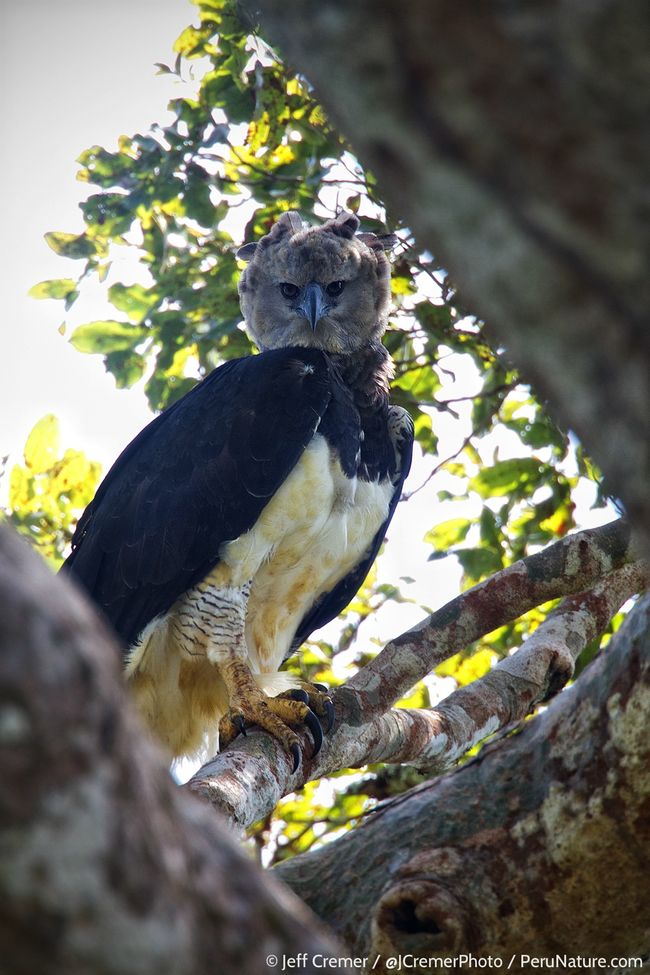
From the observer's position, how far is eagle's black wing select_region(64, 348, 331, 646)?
4.32 m

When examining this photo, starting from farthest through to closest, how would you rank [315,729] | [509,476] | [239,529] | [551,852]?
[509,476] < [239,529] < [315,729] < [551,852]

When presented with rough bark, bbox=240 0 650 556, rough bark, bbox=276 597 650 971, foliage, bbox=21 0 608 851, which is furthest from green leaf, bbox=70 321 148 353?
rough bark, bbox=240 0 650 556

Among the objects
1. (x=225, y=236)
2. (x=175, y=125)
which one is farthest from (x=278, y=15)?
(x=225, y=236)

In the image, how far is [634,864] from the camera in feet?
6.60

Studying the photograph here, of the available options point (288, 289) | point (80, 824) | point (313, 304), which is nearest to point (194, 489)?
point (313, 304)

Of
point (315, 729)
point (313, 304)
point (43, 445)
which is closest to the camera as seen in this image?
point (315, 729)

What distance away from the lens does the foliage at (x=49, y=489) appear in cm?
503

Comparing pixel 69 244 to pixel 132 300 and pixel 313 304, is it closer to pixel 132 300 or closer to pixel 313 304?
pixel 132 300

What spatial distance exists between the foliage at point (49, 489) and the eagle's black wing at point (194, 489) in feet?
1.52

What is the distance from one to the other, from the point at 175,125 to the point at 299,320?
1.45 metres

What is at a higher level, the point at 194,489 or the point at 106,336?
the point at 106,336

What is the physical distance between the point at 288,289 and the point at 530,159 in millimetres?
4884

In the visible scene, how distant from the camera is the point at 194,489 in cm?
440

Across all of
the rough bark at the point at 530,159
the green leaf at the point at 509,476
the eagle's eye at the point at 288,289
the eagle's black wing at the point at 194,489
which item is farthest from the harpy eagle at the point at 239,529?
the rough bark at the point at 530,159
